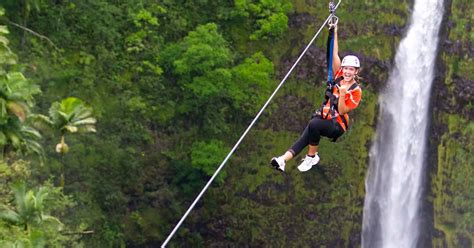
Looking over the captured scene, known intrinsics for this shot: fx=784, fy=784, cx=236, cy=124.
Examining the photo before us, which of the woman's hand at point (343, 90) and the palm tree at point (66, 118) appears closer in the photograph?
the woman's hand at point (343, 90)

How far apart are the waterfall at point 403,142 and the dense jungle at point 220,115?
328 mm

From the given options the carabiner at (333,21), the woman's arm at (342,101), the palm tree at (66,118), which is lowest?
the palm tree at (66,118)

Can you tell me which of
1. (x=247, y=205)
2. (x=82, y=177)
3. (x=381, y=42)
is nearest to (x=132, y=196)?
(x=82, y=177)

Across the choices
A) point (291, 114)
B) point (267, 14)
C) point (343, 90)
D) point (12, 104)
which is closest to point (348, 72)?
point (343, 90)

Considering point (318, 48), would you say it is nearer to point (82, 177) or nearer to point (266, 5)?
point (266, 5)

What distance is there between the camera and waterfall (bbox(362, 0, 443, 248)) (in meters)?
29.0

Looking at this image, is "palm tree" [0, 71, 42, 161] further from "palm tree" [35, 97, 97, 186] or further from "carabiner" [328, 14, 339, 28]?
"carabiner" [328, 14, 339, 28]

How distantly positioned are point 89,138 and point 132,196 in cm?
275

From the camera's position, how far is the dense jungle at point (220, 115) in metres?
26.6

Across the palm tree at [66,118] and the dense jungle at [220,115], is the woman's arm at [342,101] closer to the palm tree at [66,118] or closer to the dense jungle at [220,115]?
the palm tree at [66,118]

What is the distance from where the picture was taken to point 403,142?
96.6 ft

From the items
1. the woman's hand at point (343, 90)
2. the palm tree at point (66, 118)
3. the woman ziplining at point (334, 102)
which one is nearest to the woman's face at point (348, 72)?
the woman ziplining at point (334, 102)

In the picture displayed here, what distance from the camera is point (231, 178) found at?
95.1 feet

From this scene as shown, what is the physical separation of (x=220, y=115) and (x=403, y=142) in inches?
278
